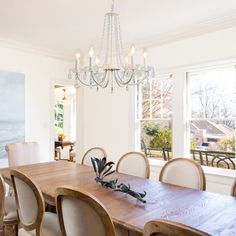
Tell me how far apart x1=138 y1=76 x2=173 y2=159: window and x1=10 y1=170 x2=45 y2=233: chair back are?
262cm

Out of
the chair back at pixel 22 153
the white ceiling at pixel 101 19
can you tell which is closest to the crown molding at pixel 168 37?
the white ceiling at pixel 101 19

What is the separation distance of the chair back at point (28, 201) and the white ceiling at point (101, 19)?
6.67ft

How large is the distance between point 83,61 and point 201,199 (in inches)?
160

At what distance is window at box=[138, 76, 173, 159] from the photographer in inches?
161

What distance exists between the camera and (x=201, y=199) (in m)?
1.88

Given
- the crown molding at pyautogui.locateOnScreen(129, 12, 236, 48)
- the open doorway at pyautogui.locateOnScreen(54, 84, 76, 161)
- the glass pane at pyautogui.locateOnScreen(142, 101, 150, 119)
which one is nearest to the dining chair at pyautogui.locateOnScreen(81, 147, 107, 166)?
the glass pane at pyautogui.locateOnScreen(142, 101, 150, 119)

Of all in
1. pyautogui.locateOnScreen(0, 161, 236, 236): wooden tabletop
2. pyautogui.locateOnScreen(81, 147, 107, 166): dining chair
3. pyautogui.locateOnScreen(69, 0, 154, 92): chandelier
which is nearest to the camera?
pyautogui.locateOnScreen(0, 161, 236, 236): wooden tabletop

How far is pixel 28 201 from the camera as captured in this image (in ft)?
6.36

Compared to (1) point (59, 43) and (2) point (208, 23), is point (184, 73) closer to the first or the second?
(2) point (208, 23)

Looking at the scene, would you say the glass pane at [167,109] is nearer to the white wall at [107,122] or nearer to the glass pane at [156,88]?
the glass pane at [156,88]

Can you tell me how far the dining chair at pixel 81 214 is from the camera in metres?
1.30

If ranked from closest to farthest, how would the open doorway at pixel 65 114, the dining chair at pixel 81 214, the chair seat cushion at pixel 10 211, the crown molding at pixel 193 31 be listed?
the dining chair at pixel 81 214
the chair seat cushion at pixel 10 211
the crown molding at pixel 193 31
the open doorway at pixel 65 114

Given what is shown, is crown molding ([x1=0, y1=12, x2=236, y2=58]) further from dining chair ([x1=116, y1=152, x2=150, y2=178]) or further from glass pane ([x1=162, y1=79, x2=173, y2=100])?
dining chair ([x1=116, y1=152, x2=150, y2=178])

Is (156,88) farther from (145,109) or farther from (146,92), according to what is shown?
(145,109)
